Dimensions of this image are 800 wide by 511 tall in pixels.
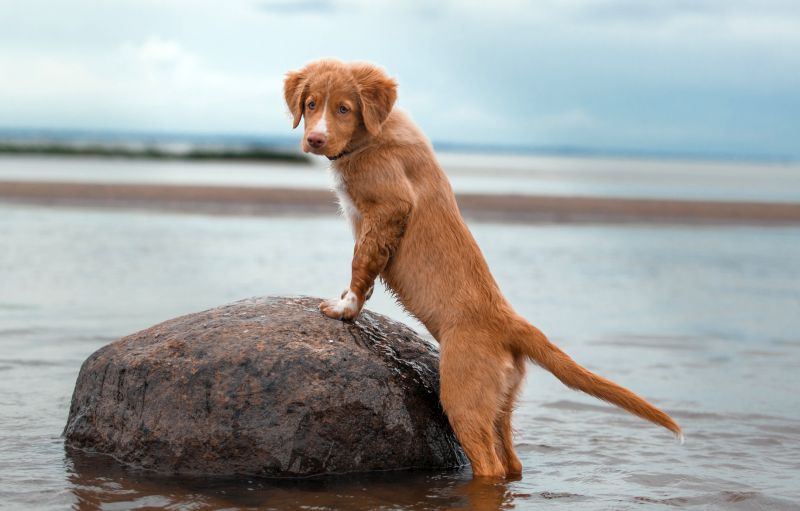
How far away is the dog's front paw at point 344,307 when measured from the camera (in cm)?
690

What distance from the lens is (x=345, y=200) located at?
6762 mm

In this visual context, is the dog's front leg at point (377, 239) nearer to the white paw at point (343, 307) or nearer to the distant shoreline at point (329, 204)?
the white paw at point (343, 307)

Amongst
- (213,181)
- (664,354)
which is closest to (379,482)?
(664,354)

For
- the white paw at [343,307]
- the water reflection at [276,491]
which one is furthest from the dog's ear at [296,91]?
the water reflection at [276,491]

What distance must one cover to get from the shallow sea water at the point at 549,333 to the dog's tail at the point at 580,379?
2.38 feet

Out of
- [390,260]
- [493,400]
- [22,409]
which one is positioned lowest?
[22,409]

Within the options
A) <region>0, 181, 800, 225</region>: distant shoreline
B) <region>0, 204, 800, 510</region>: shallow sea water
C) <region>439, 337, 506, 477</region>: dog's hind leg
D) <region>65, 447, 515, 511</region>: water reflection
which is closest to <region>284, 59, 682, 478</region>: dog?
<region>439, 337, 506, 477</region>: dog's hind leg

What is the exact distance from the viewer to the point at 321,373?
264 inches

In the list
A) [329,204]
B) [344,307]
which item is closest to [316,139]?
[344,307]

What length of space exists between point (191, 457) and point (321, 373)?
1049 millimetres

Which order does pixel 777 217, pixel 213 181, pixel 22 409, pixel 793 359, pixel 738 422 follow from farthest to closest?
1. pixel 213 181
2. pixel 777 217
3. pixel 793 359
4. pixel 738 422
5. pixel 22 409

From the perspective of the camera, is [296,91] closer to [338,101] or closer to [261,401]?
[338,101]

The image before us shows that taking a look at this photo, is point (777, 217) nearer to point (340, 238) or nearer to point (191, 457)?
point (340, 238)

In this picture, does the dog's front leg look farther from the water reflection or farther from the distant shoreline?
the distant shoreline
